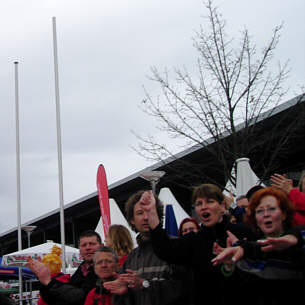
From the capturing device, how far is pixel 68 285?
4312mm

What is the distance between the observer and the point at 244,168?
8734 mm

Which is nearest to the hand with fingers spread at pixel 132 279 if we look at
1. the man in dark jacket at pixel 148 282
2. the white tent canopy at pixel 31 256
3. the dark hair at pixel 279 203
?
the man in dark jacket at pixel 148 282

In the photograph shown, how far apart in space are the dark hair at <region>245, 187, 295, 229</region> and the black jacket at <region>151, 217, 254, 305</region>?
0.50 feet

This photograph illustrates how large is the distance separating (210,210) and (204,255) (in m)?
0.31

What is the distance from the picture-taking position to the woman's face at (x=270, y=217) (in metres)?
2.99

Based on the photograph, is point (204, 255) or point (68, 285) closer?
point (204, 255)

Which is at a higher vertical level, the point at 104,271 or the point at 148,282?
the point at 104,271

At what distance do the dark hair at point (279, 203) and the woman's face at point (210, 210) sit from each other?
22 cm

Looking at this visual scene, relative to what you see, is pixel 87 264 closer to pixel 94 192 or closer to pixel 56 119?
pixel 56 119

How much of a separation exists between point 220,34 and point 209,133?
2.54 metres

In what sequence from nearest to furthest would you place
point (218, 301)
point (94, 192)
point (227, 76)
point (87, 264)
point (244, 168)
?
point (218, 301)
point (87, 264)
point (244, 168)
point (227, 76)
point (94, 192)

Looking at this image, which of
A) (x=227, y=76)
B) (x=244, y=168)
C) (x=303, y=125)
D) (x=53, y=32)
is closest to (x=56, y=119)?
(x=53, y=32)

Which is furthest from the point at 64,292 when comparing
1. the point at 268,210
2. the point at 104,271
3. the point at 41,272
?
the point at 268,210

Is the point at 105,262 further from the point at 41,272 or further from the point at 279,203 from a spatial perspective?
the point at 279,203
